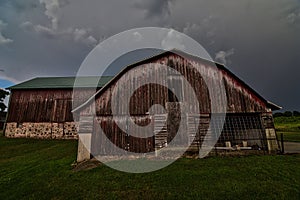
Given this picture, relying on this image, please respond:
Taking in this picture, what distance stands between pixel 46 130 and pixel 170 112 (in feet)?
62.3

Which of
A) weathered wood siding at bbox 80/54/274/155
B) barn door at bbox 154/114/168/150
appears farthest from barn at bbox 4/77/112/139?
barn door at bbox 154/114/168/150

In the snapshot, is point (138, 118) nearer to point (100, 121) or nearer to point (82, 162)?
point (100, 121)

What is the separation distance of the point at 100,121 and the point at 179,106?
5.61 metres

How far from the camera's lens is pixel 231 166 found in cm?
941

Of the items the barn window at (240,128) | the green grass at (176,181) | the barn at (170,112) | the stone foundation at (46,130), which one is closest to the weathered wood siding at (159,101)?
the barn at (170,112)

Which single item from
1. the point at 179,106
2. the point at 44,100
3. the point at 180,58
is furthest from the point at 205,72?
the point at 44,100

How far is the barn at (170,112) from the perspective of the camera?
41.7 feet

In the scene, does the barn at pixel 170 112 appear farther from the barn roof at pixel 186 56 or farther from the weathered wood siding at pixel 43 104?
the weathered wood siding at pixel 43 104

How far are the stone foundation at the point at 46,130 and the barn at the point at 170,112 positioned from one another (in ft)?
41.2

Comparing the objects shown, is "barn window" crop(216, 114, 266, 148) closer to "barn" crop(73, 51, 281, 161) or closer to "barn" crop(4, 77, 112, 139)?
"barn" crop(73, 51, 281, 161)

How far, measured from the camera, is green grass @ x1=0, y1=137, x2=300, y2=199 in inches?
262

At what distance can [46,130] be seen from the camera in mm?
24516

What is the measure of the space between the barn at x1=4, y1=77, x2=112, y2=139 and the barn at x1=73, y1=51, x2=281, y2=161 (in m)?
13.0

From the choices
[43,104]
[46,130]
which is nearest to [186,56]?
[46,130]
